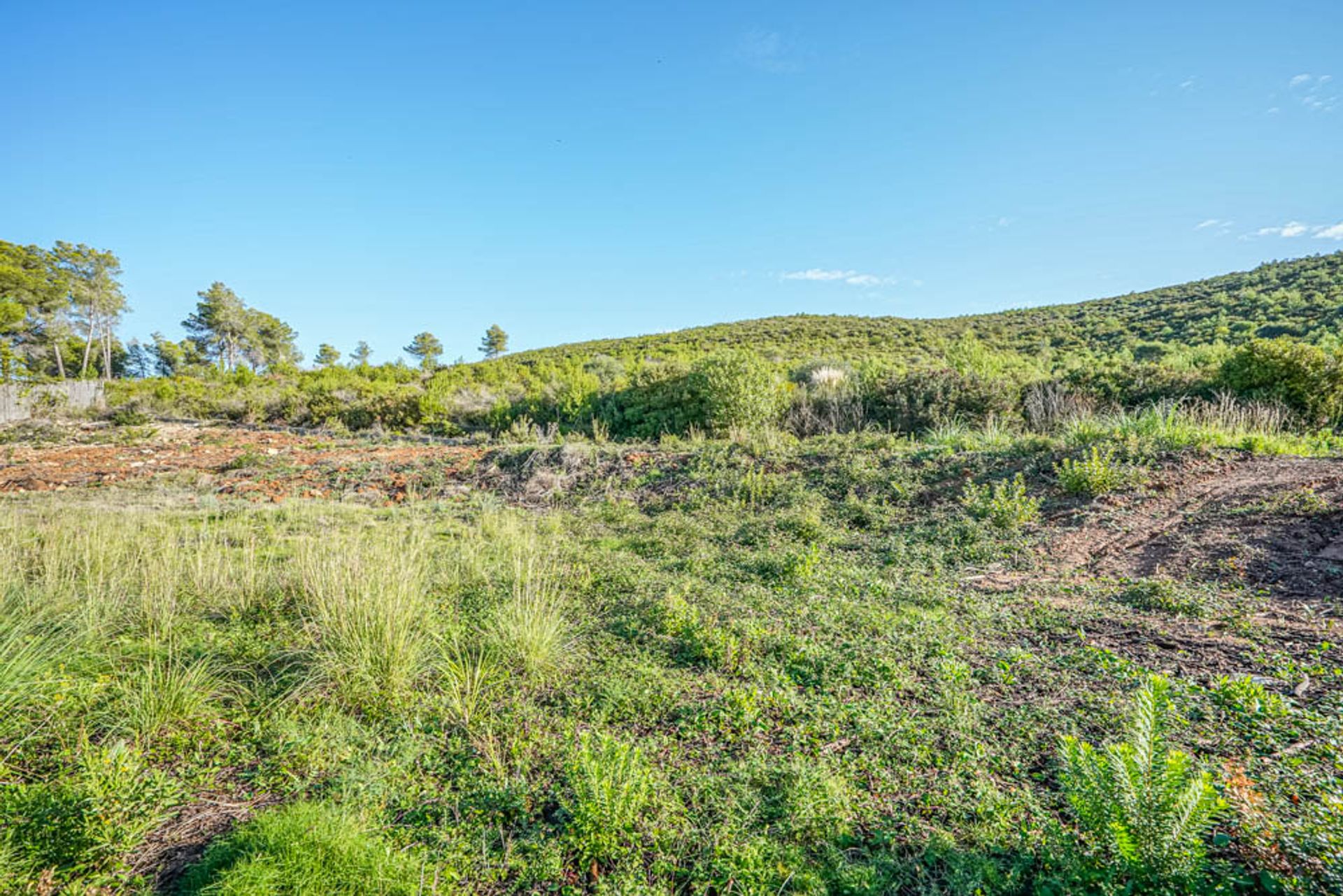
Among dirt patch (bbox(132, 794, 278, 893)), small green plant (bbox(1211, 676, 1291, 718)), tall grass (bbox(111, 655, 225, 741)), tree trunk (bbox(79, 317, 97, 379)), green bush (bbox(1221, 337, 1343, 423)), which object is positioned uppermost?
tree trunk (bbox(79, 317, 97, 379))

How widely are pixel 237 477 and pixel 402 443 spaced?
5.43 m

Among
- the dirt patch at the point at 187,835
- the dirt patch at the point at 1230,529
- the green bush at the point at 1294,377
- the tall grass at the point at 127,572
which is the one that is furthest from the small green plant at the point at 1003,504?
the tall grass at the point at 127,572

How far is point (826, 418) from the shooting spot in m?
12.7

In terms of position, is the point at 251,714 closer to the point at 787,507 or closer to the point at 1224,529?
the point at 787,507

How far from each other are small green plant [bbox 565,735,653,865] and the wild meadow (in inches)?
0.6

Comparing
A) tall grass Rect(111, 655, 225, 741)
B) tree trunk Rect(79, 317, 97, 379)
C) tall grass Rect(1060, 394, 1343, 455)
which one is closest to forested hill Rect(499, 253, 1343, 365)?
tall grass Rect(1060, 394, 1343, 455)

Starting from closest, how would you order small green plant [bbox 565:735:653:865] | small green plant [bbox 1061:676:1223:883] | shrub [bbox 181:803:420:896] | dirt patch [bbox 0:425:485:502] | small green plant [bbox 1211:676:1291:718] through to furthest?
1. small green plant [bbox 1061:676:1223:883]
2. shrub [bbox 181:803:420:896]
3. small green plant [bbox 565:735:653:865]
4. small green plant [bbox 1211:676:1291:718]
5. dirt patch [bbox 0:425:485:502]

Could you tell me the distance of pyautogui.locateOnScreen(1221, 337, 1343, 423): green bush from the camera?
836 centimetres

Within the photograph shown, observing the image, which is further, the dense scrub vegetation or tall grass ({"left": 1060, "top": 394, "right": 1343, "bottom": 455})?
the dense scrub vegetation

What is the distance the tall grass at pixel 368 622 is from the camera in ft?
10.2

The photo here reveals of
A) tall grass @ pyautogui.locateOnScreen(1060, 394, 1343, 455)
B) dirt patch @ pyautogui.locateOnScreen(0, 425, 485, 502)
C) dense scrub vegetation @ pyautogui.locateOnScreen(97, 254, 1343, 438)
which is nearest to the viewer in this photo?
tall grass @ pyautogui.locateOnScreen(1060, 394, 1343, 455)

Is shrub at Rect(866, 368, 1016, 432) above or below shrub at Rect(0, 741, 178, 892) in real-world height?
above

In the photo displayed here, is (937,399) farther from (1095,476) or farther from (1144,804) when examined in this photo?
(1144,804)

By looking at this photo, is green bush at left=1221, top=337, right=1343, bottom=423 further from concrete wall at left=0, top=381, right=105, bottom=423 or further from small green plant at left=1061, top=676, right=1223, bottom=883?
concrete wall at left=0, top=381, right=105, bottom=423
